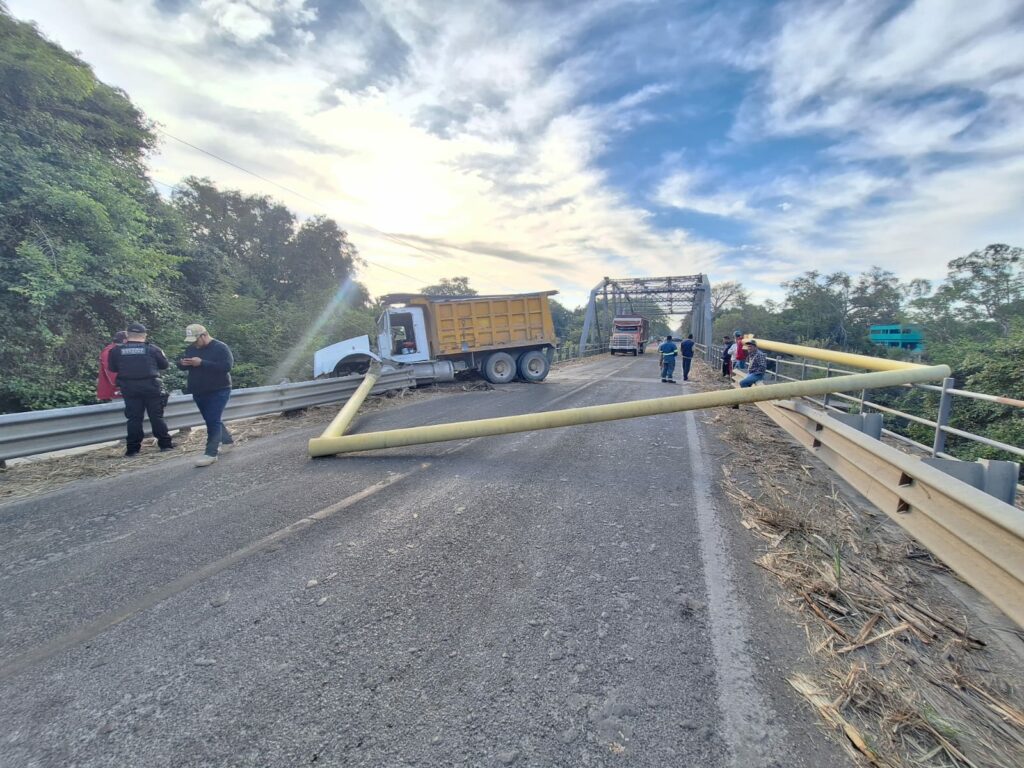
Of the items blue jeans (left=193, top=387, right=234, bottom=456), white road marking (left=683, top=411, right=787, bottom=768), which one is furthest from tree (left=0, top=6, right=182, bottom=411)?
white road marking (left=683, top=411, right=787, bottom=768)

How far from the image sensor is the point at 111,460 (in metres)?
4.84

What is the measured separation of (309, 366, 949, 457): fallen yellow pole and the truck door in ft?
20.0

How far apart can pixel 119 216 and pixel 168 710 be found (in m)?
15.0

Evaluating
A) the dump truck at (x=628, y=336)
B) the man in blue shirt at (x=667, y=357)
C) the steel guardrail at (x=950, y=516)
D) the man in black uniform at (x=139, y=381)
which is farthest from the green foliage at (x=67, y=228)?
the dump truck at (x=628, y=336)

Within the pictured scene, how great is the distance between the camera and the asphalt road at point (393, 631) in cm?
145

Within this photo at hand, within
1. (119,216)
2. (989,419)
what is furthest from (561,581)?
(989,419)

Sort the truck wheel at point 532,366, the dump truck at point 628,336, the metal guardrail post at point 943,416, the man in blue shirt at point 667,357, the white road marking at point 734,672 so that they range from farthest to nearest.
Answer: the dump truck at point 628,336 → the truck wheel at point 532,366 → the man in blue shirt at point 667,357 → the metal guardrail post at point 943,416 → the white road marking at point 734,672

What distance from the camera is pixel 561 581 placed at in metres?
2.40

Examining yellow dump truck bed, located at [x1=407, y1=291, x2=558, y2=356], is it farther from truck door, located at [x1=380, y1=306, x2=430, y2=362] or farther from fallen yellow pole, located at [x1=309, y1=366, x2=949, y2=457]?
fallen yellow pole, located at [x1=309, y1=366, x2=949, y2=457]

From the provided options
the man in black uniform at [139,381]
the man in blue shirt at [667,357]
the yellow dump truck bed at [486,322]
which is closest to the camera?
the man in black uniform at [139,381]

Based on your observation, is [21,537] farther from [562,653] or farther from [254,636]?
[562,653]

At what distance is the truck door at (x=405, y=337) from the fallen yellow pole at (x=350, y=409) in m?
1.24

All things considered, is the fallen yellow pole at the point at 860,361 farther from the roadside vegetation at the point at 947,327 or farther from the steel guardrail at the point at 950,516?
the roadside vegetation at the point at 947,327

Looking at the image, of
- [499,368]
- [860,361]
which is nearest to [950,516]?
[860,361]
